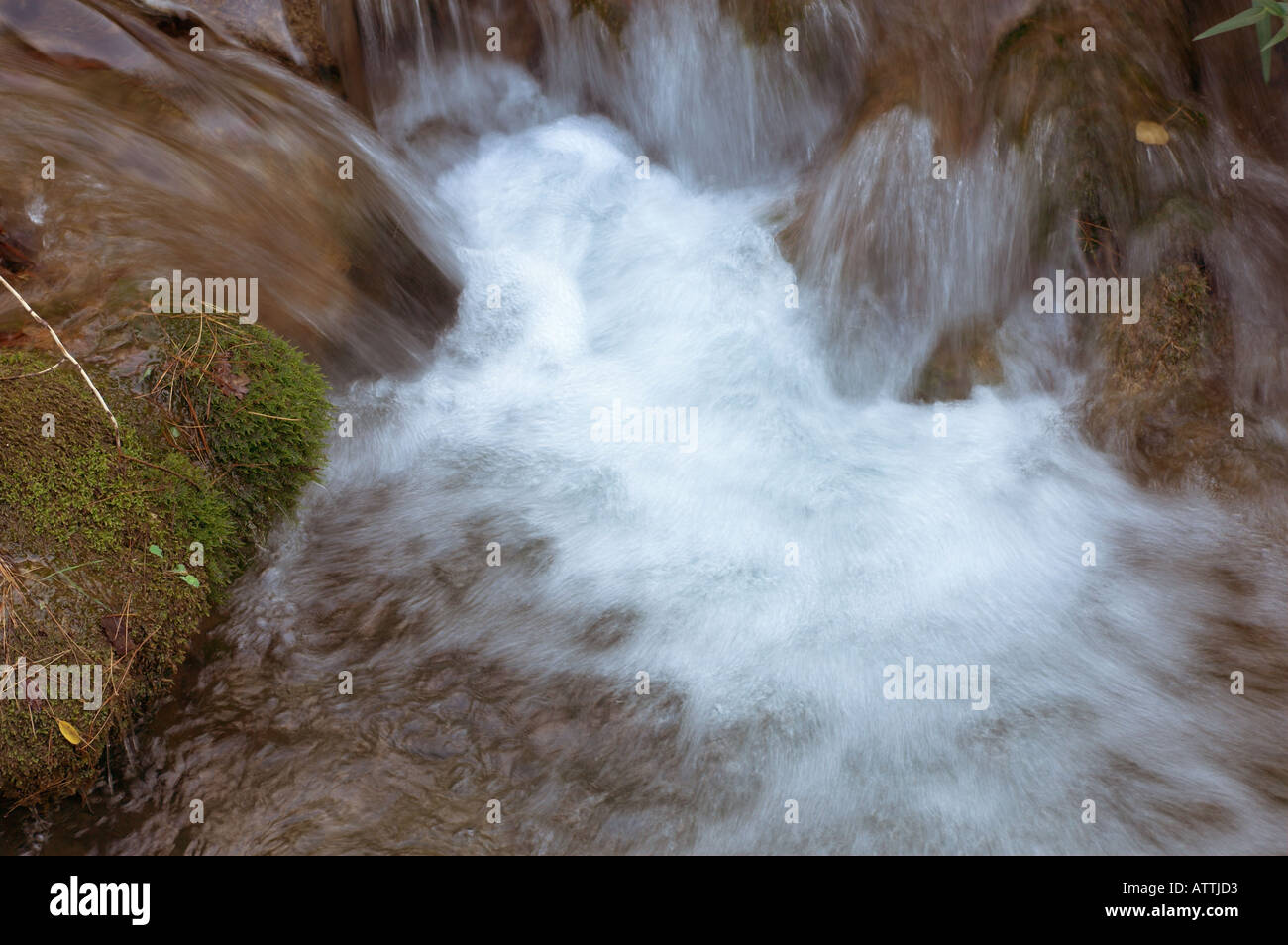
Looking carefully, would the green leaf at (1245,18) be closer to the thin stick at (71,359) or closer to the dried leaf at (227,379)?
the dried leaf at (227,379)

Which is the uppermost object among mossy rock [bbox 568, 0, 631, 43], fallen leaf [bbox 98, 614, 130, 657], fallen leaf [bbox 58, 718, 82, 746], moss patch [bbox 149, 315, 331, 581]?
mossy rock [bbox 568, 0, 631, 43]

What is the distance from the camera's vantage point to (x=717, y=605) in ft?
15.3

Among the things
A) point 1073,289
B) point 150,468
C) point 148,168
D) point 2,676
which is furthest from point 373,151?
point 1073,289

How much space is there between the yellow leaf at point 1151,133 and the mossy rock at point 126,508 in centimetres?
473

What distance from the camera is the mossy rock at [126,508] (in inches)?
140

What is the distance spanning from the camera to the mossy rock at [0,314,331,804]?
355 centimetres

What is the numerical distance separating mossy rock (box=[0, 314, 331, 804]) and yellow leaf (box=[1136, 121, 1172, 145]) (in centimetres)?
473

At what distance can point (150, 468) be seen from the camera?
12.8ft

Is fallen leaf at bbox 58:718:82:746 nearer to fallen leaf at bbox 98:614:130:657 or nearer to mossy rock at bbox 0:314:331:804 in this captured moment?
mossy rock at bbox 0:314:331:804

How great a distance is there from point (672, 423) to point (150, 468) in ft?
9.11

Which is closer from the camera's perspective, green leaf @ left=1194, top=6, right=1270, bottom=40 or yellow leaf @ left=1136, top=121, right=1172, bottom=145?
green leaf @ left=1194, top=6, right=1270, bottom=40

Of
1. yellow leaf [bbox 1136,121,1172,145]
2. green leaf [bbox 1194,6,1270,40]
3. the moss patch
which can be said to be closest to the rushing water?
the moss patch

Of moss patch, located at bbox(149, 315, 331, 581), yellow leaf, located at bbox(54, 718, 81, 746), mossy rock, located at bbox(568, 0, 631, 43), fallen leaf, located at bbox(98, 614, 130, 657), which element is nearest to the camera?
yellow leaf, located at bbox(54, 718, 81, 746)

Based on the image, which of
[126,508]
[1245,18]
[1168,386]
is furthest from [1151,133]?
[126,508]
